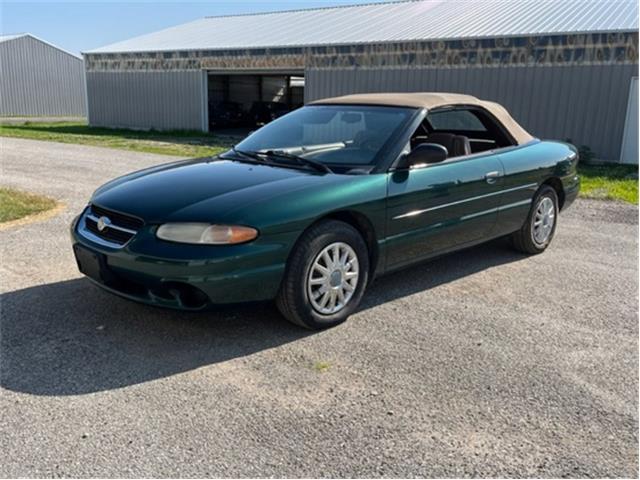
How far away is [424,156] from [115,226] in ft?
7.32

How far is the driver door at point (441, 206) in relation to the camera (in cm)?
444

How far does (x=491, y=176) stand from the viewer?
17.1 ft

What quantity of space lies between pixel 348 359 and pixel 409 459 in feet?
3.38

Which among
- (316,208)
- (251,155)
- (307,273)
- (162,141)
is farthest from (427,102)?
(162,141)

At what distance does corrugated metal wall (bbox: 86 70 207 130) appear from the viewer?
76.6ft

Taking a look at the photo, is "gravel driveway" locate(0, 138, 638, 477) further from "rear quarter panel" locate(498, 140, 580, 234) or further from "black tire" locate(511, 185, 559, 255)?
"black tire" locate(511, 185, 559, 255)

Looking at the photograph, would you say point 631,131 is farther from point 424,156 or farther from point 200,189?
point 200,189

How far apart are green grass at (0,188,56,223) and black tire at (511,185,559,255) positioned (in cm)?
562

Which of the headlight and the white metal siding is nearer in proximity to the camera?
the headlight

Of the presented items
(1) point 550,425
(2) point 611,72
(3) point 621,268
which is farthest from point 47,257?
(2) point 611,72

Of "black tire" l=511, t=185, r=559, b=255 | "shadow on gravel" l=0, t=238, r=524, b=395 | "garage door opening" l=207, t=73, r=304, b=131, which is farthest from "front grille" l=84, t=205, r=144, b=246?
"garage door opening" l=207, t=73, r=304, b=131

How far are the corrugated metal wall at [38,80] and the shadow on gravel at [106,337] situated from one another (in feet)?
125

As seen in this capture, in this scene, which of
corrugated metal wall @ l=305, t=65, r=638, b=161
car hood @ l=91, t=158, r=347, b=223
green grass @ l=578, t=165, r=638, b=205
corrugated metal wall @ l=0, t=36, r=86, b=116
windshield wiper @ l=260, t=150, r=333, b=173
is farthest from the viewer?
corrugated metal wall @ l=0, t=36, r=86, b=116

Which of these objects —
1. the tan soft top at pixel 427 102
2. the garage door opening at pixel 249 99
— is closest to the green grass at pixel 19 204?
the tan soft top at pixel 427 102
